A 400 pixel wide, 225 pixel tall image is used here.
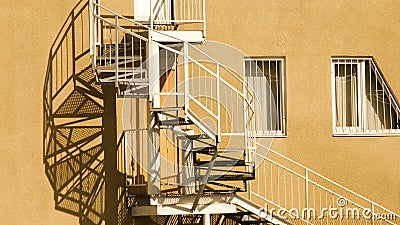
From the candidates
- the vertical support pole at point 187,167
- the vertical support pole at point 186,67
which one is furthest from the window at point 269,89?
the vertical support pole at point 187,167

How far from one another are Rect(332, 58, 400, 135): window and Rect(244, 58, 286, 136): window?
962mm

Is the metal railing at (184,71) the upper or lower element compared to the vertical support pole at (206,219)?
upper

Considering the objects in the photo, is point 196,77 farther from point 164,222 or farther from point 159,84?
point 164,222

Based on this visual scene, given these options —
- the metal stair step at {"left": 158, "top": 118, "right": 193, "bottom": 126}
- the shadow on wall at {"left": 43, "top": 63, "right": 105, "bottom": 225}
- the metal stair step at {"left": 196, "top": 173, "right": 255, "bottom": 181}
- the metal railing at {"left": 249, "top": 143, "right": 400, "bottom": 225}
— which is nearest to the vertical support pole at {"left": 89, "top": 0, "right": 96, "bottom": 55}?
the shadow on wall at {"left": 43, "top": 63, "right": 105, "bottom": 225}

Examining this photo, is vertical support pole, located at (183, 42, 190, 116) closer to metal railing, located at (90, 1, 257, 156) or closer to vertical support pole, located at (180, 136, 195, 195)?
metal railing, located at (90, 1, 257, 156)

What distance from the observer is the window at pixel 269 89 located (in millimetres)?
18062

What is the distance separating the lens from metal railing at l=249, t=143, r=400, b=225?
17766 millimetres

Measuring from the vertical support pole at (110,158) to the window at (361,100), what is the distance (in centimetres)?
391

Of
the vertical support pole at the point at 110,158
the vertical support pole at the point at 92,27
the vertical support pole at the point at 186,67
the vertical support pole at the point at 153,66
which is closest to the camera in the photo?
the vertical support pole at the point at 186,67

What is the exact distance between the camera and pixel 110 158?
1716 centimetres

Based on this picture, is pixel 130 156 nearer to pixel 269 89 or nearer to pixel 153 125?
pixel 153 125

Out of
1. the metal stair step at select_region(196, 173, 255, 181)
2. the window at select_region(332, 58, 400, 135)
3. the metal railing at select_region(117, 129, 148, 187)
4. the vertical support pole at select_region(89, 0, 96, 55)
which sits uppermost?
the vertical support pole at select_region(89, 0, 96, 55)

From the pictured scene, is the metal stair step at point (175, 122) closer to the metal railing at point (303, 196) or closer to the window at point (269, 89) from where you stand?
the metal railing at point (303, 196)

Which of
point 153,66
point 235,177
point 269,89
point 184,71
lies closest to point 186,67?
point 184,71
